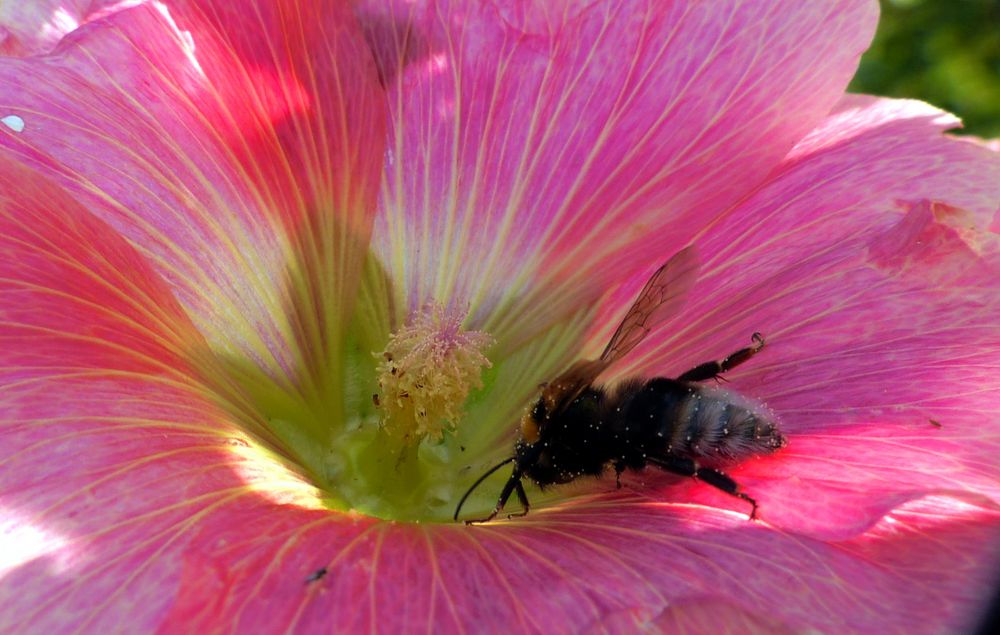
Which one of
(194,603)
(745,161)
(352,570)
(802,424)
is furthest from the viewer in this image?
(745,161)

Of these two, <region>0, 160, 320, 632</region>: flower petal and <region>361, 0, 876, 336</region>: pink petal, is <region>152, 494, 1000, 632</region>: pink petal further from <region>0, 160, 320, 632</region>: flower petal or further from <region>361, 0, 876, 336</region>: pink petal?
<region>361, 0, 876, 336</region>: pink petal

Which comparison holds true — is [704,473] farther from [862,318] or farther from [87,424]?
[87,424]

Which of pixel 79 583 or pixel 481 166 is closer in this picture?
pixel 79 583

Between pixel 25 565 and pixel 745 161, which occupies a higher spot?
pixel 745 161

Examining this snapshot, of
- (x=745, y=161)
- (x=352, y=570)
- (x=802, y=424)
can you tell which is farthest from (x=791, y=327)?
(x=352, y=570)

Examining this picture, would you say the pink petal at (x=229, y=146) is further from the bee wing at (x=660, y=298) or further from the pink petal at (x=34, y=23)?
the bee wing at (x=660, y=298)

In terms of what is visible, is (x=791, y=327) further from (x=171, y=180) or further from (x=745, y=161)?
(x=171, y=180)

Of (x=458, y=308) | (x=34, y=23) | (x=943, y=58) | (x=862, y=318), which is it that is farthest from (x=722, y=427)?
(x=943, y=58)

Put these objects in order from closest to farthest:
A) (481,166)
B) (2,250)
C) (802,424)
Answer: (2,250), (802,424), (481,166)
